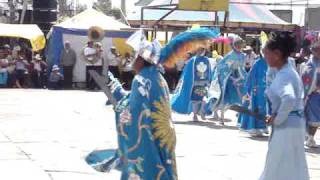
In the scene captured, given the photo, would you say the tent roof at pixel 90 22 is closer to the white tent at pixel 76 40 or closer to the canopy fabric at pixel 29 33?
the white tent at pixel 76 40

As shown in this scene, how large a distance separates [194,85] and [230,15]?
54.0ft

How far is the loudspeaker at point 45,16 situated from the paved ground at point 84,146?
11147mm

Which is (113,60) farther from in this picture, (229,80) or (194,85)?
(229,80)

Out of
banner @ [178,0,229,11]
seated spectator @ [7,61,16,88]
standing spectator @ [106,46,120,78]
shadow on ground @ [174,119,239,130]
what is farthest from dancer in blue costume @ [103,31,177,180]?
seated spectator @ [7,61,16,88]

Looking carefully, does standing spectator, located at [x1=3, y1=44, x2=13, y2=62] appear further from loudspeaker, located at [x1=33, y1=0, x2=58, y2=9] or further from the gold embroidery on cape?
the gold embroidery on cape

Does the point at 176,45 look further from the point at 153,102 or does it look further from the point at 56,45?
the point at 56,45

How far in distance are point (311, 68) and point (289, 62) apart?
16.8ft

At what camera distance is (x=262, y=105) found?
12.1 metres

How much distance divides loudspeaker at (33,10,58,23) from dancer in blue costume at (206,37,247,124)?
1438 cm

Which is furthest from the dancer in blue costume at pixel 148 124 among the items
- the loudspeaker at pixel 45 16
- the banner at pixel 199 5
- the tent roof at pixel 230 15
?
the tent roof at pixel 230 15

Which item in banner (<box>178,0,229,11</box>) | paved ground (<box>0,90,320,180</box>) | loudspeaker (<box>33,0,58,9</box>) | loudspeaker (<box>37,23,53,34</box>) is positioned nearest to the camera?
paved ground (<box>0,90,320,180</box>)

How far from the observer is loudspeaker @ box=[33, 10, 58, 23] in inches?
1086

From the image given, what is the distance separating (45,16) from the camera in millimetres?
27719

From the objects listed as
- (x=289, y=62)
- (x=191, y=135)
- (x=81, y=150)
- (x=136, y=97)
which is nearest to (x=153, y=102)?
(x=136, y=97)
